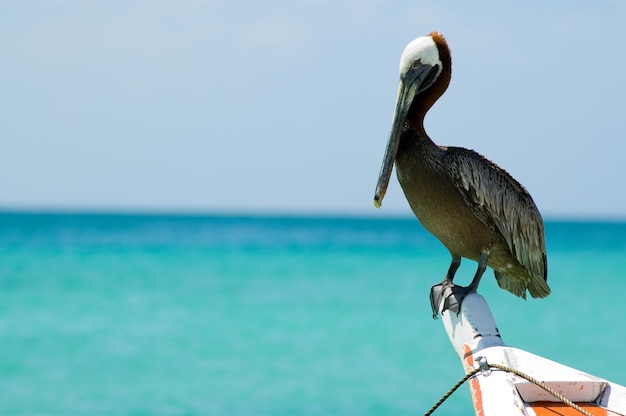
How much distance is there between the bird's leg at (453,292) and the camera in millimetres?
3029

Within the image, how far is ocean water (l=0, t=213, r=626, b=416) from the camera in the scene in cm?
1027

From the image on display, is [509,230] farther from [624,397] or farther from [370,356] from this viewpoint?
[370,356]

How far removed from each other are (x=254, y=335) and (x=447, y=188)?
11.6 metres

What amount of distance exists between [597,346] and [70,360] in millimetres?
7276

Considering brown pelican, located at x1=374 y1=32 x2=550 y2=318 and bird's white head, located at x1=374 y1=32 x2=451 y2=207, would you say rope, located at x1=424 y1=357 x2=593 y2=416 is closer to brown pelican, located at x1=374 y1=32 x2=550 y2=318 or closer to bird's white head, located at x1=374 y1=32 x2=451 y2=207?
brown pelican, located at x1=374 y1=32 x2=550 y2=318

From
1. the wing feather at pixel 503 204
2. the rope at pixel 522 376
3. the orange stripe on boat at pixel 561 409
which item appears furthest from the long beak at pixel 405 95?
the orange stripe on boat at pixel 561 409

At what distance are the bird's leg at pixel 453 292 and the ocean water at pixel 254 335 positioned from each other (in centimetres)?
645

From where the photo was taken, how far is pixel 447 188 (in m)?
3.33

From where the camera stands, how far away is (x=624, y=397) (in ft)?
8.13

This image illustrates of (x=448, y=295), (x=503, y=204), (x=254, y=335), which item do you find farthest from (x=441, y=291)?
(x=254, y=335)

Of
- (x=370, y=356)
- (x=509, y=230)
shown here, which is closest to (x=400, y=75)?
(x=509, y=230)

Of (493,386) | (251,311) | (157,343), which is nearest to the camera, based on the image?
(493,386)

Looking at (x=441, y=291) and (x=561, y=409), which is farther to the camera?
(x=441, y=291)

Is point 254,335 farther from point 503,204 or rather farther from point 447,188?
point 447,188
